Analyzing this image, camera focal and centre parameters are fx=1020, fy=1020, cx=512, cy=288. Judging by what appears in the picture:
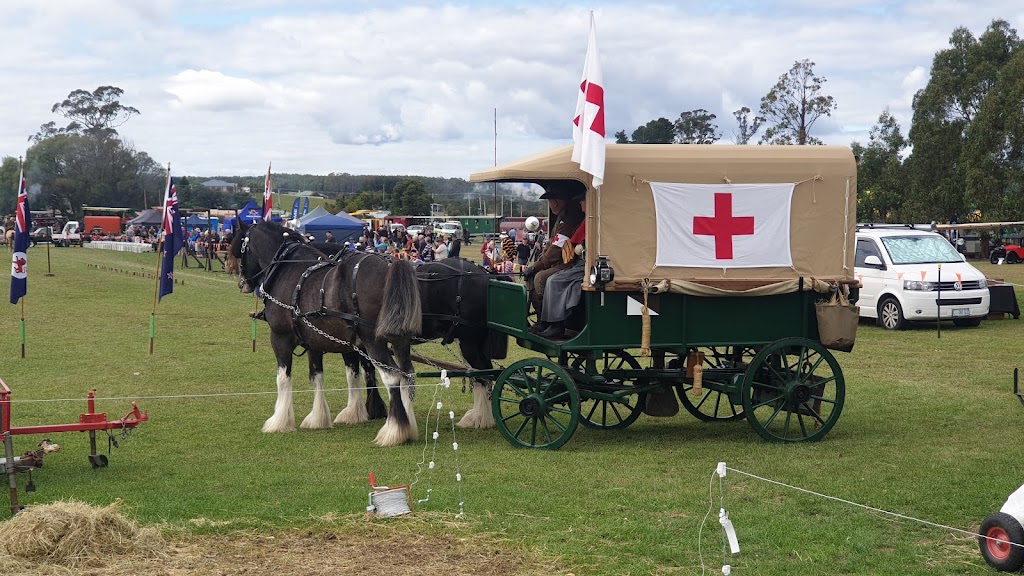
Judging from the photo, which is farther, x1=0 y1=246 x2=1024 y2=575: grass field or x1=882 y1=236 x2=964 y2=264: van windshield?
x1=882 y1=236 x2=964 y2=264: van windshield

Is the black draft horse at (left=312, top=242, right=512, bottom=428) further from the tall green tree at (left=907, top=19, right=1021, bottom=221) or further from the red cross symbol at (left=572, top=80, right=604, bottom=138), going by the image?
the tall green tree at (left=907, top=19, right=1021, bottom=221)

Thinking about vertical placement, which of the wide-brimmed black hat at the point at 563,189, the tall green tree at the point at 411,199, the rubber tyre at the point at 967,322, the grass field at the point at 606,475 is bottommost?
the grass field at the point at 606,475

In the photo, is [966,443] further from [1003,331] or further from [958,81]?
[958,81]

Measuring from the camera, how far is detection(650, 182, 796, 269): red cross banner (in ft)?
31.1

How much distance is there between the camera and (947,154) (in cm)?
4703

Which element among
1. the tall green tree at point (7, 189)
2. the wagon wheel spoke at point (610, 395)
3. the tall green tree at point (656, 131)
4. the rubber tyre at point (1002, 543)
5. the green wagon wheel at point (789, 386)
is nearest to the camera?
the rubber tyre at point (1002, 543)

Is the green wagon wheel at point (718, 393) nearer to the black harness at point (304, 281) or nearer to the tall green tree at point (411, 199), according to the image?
the black harness at point (304, 281)

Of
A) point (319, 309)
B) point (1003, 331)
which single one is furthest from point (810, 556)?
point (1003, 331)

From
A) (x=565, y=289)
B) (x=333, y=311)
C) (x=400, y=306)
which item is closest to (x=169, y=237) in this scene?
(x=333, y=311)

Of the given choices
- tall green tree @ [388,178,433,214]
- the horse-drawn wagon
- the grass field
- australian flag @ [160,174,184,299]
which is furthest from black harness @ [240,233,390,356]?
tall green tree @ [388,178,433,214]

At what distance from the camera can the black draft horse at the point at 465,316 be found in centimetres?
1059

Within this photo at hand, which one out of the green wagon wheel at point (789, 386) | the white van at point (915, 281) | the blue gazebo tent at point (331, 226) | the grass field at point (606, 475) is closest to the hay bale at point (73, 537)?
the grass field at point (606, 475)

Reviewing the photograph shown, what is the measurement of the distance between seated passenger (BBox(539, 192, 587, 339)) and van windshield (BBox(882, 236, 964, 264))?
1218 centimetres

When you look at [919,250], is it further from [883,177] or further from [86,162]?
[86,162]
